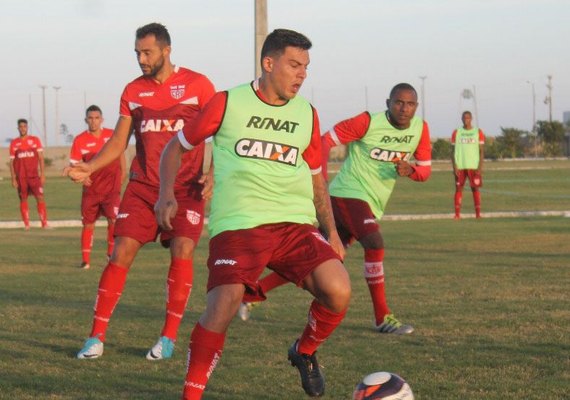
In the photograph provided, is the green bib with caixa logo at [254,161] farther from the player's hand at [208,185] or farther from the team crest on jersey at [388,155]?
the team crest on jersey at [388,155]

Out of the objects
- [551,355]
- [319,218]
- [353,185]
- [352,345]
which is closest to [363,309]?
[353,185]

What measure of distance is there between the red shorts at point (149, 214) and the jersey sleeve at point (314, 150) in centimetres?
195

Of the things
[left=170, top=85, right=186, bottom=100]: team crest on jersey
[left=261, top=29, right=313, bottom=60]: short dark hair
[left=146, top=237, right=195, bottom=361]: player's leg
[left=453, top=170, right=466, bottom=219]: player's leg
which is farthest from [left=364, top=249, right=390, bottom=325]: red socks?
[left=453, top=170, right=466, bottom=219]: player's leg

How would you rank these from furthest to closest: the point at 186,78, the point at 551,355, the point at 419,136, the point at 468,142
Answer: the point at 468,142
the point at 419,136
the point at 186,78
the point at 551,355

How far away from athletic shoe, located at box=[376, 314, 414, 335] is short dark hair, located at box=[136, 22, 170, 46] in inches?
120

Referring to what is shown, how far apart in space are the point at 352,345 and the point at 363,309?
2.32m

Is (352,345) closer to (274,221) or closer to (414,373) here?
(414,373)

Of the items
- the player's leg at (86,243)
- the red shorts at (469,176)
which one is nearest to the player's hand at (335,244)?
the player's leg at (86,243)

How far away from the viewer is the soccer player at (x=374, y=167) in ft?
33.1

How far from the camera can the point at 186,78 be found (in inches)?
348

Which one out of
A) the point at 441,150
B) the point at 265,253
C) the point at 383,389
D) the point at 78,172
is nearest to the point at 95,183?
the point at 78,172

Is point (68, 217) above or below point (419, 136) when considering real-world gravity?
below

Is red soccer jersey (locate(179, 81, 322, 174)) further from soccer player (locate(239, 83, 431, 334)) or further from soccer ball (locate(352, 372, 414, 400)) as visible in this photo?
soccer player (locate(239, 83, 431, 334))

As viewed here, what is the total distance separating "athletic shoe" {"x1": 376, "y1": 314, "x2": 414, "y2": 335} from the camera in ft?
31.4
